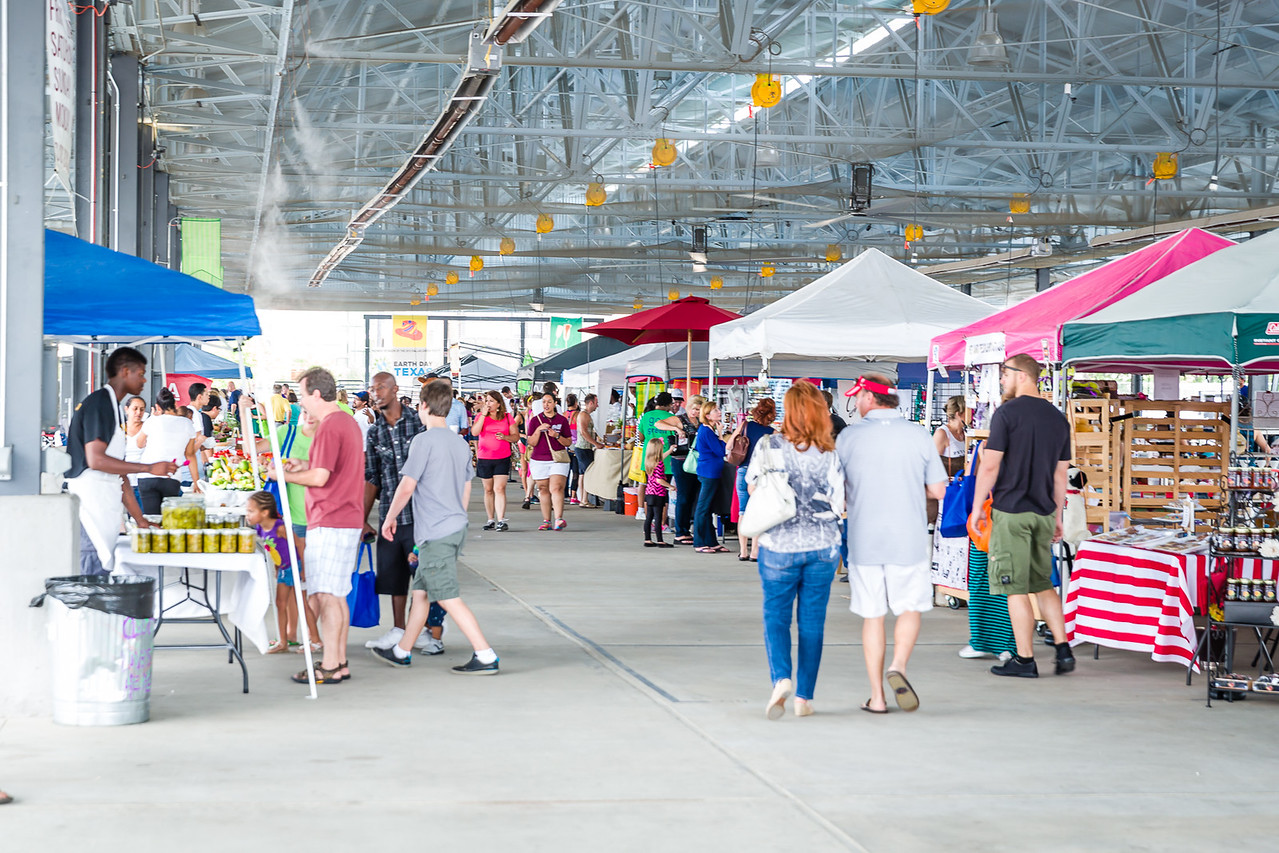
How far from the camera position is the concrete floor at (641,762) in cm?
438

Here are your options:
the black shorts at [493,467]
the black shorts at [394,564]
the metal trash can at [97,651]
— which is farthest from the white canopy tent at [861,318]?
the metal trash can at [97,651]

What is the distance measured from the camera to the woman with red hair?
5.99m

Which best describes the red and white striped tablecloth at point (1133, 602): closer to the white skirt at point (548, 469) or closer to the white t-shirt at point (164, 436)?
the white t-shirt at point (164, 436)

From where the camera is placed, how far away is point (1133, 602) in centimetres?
745

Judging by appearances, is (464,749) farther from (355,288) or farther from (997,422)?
(355,288)

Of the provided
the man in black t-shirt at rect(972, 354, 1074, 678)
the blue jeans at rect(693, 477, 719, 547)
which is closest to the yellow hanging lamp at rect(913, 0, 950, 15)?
the man in black t-shirt at rect(972, 354, 1074, 678)

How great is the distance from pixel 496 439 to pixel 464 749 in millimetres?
10307

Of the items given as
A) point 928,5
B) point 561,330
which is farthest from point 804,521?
point 561,330

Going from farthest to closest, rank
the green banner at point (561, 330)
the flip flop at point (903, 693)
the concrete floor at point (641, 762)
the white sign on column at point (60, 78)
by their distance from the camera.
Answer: the green banner at point (561, 330) < the white sign on column at point (60, 78) < the flip flop at point (903, 693) < the concrete floor at point (641, 762)

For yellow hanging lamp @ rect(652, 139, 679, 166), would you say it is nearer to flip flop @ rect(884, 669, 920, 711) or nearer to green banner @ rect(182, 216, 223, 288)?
green banner @ rect(182, 216, 223, 288)

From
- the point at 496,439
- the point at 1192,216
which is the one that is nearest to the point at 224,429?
the point at 496,439

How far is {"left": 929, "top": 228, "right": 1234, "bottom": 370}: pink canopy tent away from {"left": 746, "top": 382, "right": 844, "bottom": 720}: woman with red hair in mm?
2928

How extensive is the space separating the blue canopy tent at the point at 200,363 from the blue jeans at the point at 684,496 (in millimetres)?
9406

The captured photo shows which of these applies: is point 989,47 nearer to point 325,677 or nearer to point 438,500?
point 438,500
